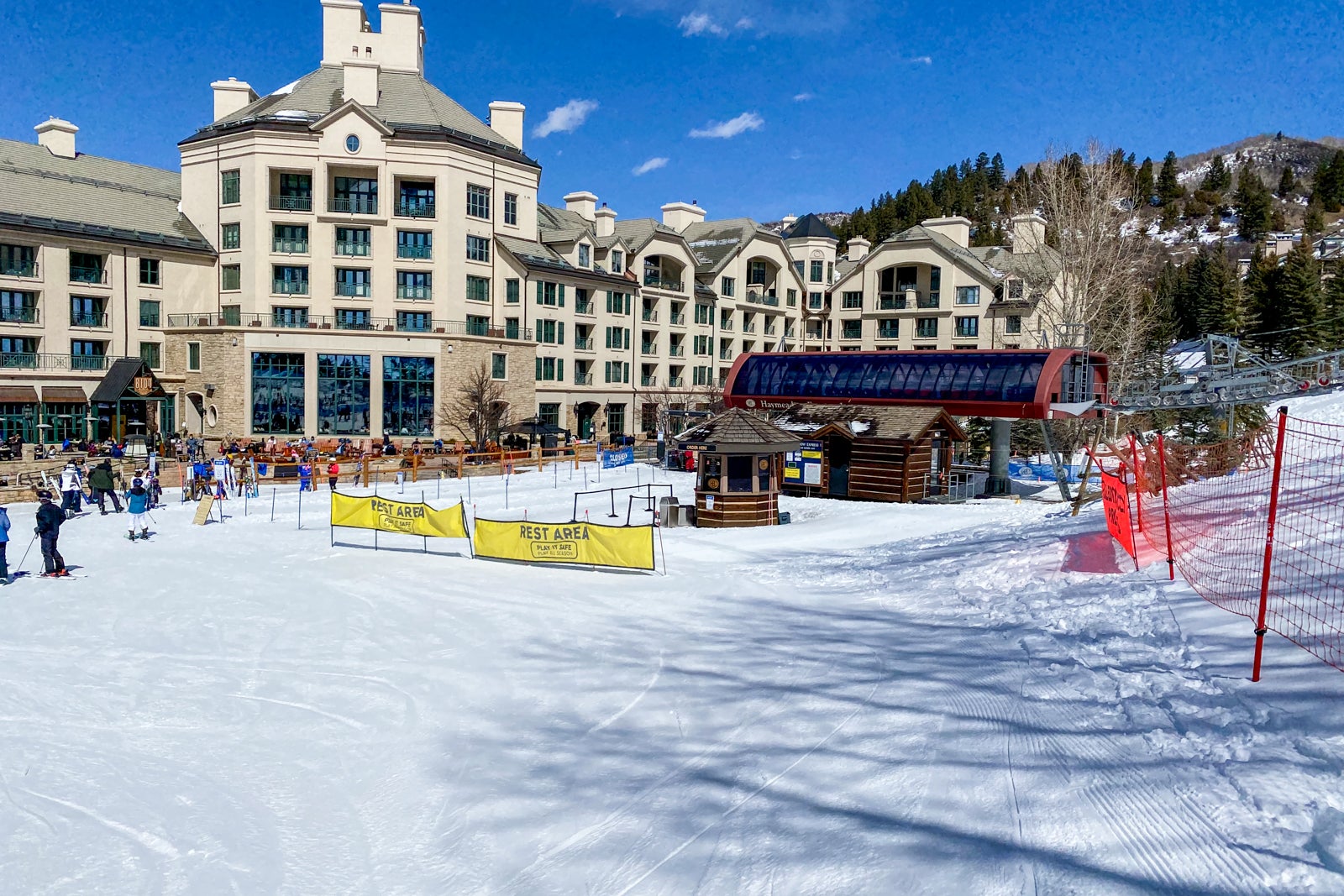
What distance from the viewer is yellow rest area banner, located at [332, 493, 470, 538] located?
776 inches

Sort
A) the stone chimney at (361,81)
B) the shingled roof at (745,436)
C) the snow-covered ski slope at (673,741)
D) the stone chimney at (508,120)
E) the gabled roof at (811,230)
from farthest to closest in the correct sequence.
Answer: the gabled roof at (811,230) → the stone chimney at (508,120) → the stone chimney at (361,81) → the shingled roof at (745,436) → the snow-covered ski slope at (673,741)

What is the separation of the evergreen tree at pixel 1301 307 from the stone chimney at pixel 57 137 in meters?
81.6

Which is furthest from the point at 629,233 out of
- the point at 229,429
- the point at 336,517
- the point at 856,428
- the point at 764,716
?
the point at 764,716

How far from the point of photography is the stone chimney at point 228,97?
51750mm

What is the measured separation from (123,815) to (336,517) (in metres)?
14.3

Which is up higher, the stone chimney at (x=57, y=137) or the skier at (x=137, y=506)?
the stone chimney at (x=57, y=137)

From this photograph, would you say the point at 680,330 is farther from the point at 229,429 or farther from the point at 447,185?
the point at 229,429

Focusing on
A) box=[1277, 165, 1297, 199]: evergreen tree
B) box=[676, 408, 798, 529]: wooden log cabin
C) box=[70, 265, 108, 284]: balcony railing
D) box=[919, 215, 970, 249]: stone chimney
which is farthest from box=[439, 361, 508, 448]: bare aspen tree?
box=[1277, 165, 1297, 199]: evergreen tree

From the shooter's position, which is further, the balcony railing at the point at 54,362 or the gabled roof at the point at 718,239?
the gabled roof at the point at 718,239

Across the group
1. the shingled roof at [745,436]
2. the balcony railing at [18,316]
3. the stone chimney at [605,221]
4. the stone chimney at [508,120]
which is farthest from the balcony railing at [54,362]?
the shingled roof at [745,436]

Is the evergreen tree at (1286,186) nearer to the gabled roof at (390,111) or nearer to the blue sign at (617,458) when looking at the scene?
the gabled roof at (390,111)

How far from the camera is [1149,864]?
568 centimetres

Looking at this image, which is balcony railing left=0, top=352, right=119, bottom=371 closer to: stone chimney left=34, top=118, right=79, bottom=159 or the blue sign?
stone chimney left=34, top=118, right=79, bottom=159

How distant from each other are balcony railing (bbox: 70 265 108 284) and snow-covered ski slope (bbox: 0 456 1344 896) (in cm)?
3585
